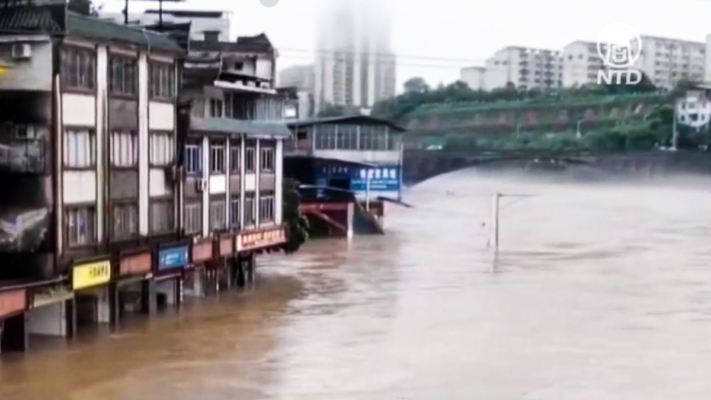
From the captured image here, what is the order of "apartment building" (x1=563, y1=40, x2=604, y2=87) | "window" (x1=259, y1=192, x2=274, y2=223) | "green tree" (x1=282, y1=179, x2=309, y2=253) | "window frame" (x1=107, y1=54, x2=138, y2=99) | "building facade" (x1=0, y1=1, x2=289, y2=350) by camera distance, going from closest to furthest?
"building facade" (x1=0, y1=1, x2=289, y2=350), "window frame" (x1=107, y1=54, x2=138, y2=99), "window" (x1=259, y1=192, x2=274, y2=223), "green tree" (x1=282, y1=179, x2=309, y2=253), "apartment building" (x1=563, y1=40, x2=604, y2=87)

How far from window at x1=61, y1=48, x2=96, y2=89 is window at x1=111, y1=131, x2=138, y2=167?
0.43m

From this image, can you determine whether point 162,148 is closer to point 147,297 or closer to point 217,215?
point 147,297

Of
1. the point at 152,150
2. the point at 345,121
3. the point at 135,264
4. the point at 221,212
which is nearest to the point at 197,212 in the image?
the point at 221,212

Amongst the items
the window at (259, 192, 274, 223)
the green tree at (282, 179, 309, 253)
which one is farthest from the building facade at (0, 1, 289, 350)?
the green tree at (282, 179, 309, 253)

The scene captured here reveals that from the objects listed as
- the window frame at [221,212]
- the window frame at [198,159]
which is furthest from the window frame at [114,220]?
the window frame at [221,212]

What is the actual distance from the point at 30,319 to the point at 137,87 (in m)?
1.64

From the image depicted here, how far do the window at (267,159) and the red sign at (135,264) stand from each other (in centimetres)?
256

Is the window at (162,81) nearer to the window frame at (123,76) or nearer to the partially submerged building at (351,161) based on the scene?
the window frame at (123,76)

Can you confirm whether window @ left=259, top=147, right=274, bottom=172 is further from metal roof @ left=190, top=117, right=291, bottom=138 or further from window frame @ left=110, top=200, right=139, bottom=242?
window frame @ left=110, top=200, right=139, bottom=242

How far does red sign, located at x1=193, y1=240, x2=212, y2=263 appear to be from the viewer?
7.91m

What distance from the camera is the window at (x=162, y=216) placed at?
7.43 m

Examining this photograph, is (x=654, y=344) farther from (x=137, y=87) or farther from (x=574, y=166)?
(x=574, y=166)

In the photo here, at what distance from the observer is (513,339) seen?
6613mm

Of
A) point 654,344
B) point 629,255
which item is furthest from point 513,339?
point 629,255
